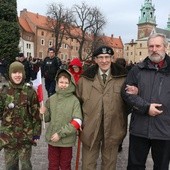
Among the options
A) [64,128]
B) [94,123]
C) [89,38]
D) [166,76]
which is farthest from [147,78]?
[89,38]

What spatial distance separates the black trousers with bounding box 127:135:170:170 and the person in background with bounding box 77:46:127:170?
0.84ft

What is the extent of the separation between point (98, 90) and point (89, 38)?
5463cm

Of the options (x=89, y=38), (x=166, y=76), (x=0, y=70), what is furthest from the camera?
(x=89, y=38)

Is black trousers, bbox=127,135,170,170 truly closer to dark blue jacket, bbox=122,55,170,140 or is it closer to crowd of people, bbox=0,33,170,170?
crowd of people, bbox=0,33,170,170

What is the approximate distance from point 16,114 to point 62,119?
58cm

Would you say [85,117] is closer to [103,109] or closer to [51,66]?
[103,109]

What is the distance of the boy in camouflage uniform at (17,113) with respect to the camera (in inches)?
159

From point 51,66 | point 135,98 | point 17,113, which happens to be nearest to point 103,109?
point 135,98

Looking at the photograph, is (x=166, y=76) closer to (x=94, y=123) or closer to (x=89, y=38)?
(x=94, y=123)

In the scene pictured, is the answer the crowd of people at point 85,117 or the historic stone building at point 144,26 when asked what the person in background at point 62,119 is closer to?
the crowd of people at point 85,117

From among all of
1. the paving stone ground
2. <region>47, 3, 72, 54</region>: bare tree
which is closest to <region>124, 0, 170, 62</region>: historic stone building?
<region>47, 3, 72, 54</region>: bare tree

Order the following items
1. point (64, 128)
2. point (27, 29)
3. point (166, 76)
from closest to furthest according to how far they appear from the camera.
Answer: point (166, 76)
point (64, 128)
point (27, 29)

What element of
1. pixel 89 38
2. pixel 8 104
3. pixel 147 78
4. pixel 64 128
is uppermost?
pixel 89 38

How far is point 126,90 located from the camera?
12.2 ft
